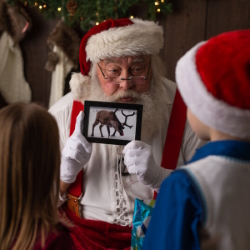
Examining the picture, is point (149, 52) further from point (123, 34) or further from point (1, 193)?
point (1, 193)

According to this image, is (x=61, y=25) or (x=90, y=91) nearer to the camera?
(x=90, y=91)

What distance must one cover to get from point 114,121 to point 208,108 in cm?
63

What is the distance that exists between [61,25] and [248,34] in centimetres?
192

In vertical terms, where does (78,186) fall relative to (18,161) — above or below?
below

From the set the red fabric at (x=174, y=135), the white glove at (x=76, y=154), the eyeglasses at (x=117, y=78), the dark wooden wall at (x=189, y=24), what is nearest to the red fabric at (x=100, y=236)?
the white glove at (x=76, y=154)

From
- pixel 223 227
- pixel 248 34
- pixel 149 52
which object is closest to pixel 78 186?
pixel 149 52

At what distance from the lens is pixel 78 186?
1.58 m

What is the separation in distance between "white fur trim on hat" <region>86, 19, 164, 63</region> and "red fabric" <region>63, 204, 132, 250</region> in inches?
26.8

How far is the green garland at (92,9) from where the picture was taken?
2385mm

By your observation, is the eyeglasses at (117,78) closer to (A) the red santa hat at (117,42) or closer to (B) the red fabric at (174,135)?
(A) the red santa hat at (117,42)

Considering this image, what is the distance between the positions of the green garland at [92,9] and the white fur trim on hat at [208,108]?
1.58 m

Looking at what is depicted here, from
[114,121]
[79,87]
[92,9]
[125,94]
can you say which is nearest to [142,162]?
[114,121]

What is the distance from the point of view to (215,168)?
890 millimetres

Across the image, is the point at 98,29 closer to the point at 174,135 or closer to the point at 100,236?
the point at 174,135
